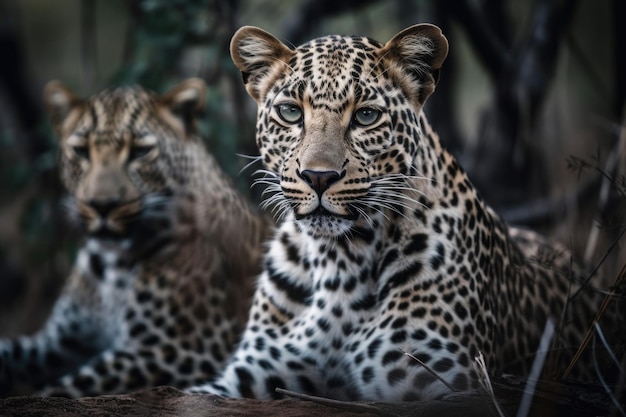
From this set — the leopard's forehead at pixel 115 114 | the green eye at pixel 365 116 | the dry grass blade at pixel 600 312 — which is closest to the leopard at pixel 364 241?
the green eye at pixel 365 116

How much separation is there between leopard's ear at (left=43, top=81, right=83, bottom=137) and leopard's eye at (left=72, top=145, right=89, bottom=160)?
1.42ft

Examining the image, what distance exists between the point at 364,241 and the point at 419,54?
1.11m

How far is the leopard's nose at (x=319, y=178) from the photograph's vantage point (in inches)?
194

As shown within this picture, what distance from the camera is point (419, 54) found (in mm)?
5309

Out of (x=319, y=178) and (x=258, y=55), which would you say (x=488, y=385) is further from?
(x=258, y=55)

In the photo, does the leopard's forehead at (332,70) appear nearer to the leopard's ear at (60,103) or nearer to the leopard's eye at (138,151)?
the leopard's eye at (138,151)

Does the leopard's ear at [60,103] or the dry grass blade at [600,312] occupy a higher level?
the leopard's ear at [60,103]

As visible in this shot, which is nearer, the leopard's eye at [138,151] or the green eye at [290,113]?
the green eye at [290,113]

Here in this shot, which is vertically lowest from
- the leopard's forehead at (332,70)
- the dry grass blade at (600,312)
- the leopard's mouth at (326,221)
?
the dry grass blade at (600,312)

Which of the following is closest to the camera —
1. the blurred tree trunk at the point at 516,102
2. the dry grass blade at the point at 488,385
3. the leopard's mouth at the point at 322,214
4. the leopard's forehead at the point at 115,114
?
the dry grass blade at the point at 488,385

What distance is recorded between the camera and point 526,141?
955cm

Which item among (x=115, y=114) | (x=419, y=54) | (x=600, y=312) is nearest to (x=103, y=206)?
(x=115, y=114)

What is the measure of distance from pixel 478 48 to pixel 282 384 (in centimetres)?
675

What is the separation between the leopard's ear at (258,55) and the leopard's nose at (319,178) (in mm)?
845
